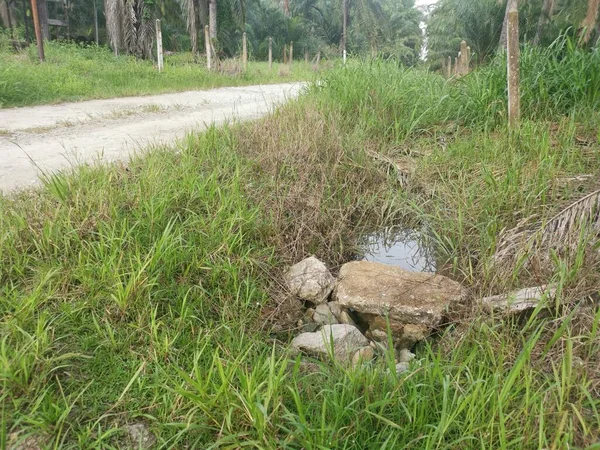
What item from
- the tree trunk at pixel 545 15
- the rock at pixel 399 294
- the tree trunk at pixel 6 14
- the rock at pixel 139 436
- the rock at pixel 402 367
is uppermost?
the tree trunk at pixel 6 14

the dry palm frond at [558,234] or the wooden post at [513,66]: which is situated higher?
the wooden post at [513,66]

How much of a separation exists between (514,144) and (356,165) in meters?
1.40

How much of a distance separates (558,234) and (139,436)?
2493 mm

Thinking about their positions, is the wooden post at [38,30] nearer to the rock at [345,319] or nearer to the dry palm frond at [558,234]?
the rock at [345,319]

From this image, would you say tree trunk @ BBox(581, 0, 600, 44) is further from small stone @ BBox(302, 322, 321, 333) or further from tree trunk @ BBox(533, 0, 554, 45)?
tree trunk @ BBox(533, 0, 554, 45)

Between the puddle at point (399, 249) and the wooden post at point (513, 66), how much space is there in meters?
1.58

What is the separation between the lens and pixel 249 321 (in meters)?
2.76

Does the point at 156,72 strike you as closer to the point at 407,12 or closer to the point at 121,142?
the point at 121,142

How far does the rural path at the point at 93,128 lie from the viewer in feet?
13.7

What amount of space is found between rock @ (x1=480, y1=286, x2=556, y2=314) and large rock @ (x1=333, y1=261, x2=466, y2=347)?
260 mm

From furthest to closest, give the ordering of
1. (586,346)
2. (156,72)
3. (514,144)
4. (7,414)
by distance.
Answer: (156,72)
(514,144)
(586,346)
(7,414)

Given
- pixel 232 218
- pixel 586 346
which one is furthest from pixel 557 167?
pixel 232 218

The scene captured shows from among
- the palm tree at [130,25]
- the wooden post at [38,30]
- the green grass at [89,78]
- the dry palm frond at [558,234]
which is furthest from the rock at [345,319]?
the palm tree at [130,25]

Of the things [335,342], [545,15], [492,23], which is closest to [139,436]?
[335,342]
